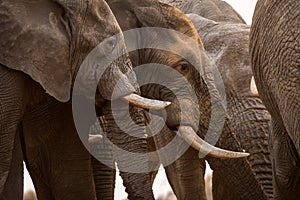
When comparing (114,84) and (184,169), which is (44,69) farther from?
(184,169)

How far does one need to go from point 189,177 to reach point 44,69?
1643mm

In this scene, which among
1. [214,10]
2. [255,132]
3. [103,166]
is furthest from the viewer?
[214,10]

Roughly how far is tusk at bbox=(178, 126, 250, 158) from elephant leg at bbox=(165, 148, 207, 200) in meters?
0.34

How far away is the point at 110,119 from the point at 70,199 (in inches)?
19.8

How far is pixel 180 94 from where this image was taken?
741 centimetres

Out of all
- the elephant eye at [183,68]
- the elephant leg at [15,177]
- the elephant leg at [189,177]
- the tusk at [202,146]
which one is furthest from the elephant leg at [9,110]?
the elephant leg at [189,177]

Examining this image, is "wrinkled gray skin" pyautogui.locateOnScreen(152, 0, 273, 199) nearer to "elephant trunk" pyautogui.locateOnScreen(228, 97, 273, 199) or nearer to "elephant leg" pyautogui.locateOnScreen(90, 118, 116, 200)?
"elephant trunk" pyautogui.locateOnScreen(228, 97, 273, 199)

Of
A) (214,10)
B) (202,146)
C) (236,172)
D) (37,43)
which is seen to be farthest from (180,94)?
(214,10)

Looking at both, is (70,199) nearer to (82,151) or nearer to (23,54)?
(82,151)

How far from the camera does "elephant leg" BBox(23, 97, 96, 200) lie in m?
6.74

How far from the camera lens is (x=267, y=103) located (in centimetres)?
691

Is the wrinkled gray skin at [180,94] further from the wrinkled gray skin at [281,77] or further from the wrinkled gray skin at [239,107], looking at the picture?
the wrinkled gray skin at [281,77]

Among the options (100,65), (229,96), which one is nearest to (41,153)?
(100,65)

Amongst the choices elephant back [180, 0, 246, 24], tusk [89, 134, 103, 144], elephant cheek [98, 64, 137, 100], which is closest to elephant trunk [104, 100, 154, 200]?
tusk [89, 134, 103, 144]
